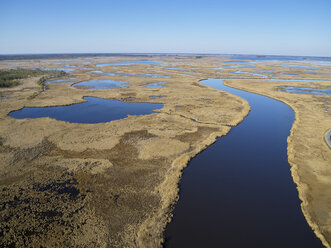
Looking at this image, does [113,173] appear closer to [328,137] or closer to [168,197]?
[168,197]

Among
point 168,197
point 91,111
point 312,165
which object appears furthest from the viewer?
point 91,111

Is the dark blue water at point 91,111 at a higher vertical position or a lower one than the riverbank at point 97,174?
higher

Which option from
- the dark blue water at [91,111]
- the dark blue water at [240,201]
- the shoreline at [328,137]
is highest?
the dark blue water at [91,111]

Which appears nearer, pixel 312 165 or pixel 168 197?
pixel 168 197

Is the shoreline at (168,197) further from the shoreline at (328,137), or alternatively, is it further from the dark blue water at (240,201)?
the shoreline at (328,137)

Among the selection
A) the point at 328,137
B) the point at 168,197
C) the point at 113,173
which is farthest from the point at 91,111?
the point at 328,137

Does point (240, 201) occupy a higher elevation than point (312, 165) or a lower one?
lower

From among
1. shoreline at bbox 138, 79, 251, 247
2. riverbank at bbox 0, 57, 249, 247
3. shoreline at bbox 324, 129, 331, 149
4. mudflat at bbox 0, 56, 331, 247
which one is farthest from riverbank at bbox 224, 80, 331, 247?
shoreline at bbox 138, 79, 251, 247

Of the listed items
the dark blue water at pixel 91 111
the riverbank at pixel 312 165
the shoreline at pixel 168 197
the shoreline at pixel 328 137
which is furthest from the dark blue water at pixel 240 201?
the dark blue water at pixel 91 111
